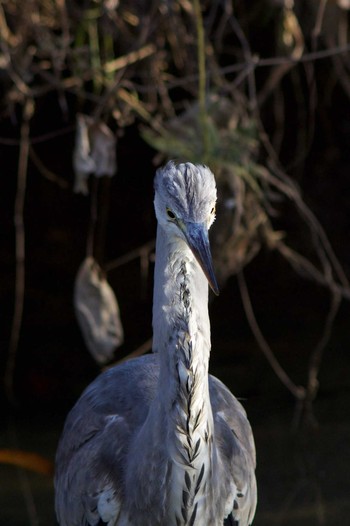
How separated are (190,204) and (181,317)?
280 millimetres

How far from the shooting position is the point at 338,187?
6934 mm

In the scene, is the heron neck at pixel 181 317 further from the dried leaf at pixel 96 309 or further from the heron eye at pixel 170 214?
the dried leaf at pixel 96 309

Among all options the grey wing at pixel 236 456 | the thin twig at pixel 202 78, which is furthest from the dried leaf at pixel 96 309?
the grey wing at pixel 236 456

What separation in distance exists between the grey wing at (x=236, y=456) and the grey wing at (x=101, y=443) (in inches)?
8.6

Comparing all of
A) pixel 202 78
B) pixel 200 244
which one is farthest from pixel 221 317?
pixel 200 244

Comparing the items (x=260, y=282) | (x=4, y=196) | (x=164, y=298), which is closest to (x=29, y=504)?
(x=164, y=298)

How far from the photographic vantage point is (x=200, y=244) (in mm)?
2508

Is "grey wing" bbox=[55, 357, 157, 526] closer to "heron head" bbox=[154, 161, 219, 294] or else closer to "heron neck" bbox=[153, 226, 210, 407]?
"heron neck" bbox=[153, 226, 210, 407]

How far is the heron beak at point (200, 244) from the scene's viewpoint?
246 centimetres

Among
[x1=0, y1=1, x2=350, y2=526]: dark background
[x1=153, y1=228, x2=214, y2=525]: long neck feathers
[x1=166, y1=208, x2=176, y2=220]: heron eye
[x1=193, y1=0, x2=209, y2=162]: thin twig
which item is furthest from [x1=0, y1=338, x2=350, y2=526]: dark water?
[x1=166, y1=208, x2=176, y2=220]: heron eye

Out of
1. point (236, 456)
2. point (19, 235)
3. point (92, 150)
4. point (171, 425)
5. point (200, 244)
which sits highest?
point (92, 150)

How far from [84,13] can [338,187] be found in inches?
109

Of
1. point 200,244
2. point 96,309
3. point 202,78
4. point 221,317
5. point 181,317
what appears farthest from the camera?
point 221,317

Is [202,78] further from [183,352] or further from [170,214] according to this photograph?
[183,352]
